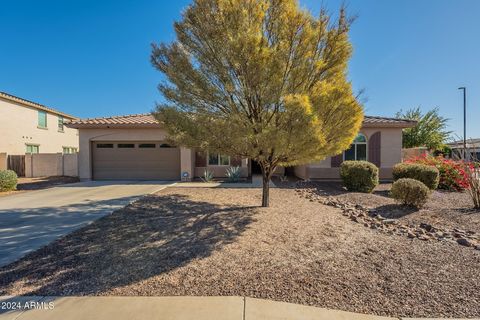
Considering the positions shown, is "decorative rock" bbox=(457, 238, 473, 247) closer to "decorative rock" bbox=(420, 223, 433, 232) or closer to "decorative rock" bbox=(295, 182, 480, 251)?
"decorative rock" bbox=(295, 182, 480, 251)

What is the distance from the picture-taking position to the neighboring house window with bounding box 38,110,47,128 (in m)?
21.2

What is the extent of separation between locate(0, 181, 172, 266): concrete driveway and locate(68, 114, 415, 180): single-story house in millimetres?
4733

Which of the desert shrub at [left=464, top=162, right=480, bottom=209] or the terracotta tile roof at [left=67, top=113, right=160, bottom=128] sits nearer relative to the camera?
the desert shrub at [left=464, top=162, right=480, bottom=209]

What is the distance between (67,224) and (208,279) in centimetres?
473

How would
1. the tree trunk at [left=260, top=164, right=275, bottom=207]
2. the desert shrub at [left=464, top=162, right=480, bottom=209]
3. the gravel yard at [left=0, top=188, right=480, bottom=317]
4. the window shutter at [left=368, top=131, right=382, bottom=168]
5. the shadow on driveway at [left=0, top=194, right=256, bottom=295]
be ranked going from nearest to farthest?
the gravel yard at [left=0, top=188, right=480, bottom=317] → the shadow on driveway at [left=0, top=194, right=256, bottom=295] → the tree trunk at [left=260, top=164, right=275, bottom=207] → the desert shrub at [left=464, top=162, right=480, bottom=209] → the window shutter at [left=368, top=131, right=382, bottom=168]

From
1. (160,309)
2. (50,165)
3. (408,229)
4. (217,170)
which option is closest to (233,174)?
(217,170)

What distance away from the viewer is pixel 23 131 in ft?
64.3

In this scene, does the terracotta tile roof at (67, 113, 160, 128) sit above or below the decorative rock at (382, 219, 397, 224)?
above

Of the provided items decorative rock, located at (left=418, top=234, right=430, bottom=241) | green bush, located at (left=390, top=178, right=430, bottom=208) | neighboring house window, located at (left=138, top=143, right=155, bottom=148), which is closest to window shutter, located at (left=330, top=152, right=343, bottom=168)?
green bush, located at (left=390, top=178, right=430, bottom=208)

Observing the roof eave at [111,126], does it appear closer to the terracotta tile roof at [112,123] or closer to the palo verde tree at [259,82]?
the terracotta tile roof at [112,123]

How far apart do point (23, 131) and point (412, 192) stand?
24.8 m

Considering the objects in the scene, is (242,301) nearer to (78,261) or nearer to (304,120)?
(78,261)

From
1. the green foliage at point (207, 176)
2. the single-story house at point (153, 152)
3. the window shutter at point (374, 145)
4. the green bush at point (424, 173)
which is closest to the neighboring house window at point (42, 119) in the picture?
the single-story house at point (153, 152)

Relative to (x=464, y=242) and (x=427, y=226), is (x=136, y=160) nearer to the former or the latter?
(x=427, y=226)
